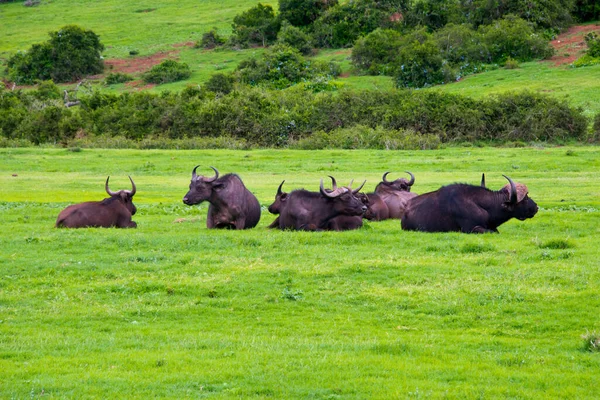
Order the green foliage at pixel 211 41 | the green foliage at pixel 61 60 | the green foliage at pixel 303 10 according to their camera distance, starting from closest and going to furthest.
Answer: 1. the green foliage at pixel 61 60
2. the green foliage at pixel 303 10
3. the green foliage at pixel 211 41

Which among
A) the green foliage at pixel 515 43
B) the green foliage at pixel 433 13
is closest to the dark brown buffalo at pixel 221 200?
the green foliage at pixel 515 43

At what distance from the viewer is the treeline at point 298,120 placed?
45.8 meters

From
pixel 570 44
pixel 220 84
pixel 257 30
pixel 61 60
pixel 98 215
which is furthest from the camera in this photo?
pixel 257 30

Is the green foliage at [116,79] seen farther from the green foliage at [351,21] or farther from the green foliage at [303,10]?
the green foliage at [351,21]

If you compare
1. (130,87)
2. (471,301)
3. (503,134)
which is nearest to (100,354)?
(471,301)

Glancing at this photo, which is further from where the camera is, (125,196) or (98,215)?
(125,196)

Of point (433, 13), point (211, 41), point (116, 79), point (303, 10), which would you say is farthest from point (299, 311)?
point (211, 41)

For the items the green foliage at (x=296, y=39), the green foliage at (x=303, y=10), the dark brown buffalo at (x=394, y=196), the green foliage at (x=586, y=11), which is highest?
the green foliage at (x=303, y=10)

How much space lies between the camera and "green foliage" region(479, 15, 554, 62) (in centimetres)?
6512

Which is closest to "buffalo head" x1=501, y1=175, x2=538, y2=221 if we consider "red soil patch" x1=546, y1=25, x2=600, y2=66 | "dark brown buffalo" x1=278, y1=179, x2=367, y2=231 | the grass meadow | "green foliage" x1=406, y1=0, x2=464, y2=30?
the grass meadow

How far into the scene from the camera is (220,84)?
64312 millimetres

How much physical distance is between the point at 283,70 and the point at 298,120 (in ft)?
61.5

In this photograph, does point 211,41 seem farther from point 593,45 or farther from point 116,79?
point 593,45

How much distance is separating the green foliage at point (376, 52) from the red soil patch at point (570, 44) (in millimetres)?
12086
